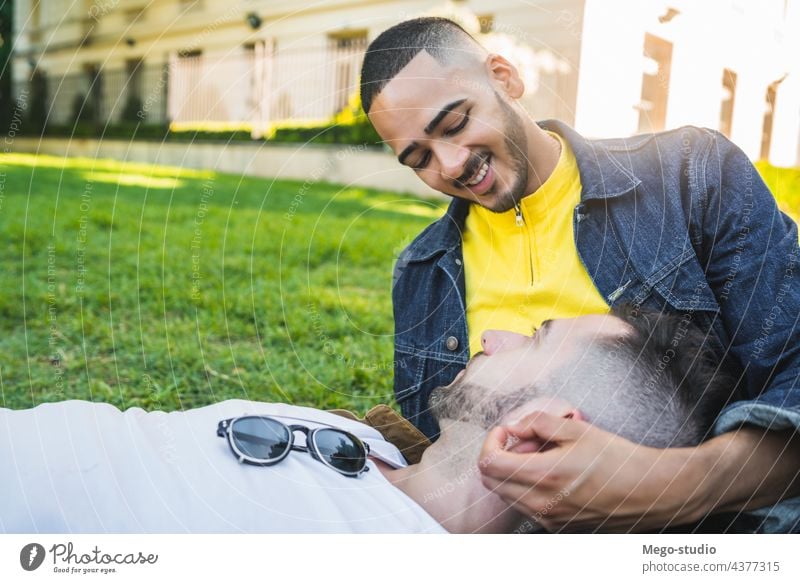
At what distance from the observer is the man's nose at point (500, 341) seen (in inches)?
42.3

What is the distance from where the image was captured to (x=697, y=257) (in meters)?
1.12

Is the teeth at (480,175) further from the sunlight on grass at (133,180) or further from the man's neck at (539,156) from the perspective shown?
the sunlight on grass at (133,180)

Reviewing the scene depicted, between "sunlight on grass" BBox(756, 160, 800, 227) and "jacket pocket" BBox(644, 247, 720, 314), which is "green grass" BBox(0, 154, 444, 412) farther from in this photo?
"sunlight on grass" BBox(756, 160, 800, 227)

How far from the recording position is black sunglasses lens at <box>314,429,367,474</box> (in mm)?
1008

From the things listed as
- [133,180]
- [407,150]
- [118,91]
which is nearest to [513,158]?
[407,150]

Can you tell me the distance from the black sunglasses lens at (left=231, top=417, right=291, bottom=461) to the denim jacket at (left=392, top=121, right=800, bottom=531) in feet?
1.16

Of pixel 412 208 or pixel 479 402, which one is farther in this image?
pixel 412 208

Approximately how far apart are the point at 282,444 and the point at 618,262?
556mm

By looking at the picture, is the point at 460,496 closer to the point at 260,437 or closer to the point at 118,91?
the point at 260,437

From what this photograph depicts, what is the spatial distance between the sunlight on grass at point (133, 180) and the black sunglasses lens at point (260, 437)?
2.15 meters

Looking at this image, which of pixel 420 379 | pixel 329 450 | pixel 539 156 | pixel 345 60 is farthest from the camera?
pixel 345 60

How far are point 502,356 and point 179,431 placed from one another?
44 centimetres

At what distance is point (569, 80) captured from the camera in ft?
4.33

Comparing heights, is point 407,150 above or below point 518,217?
above
